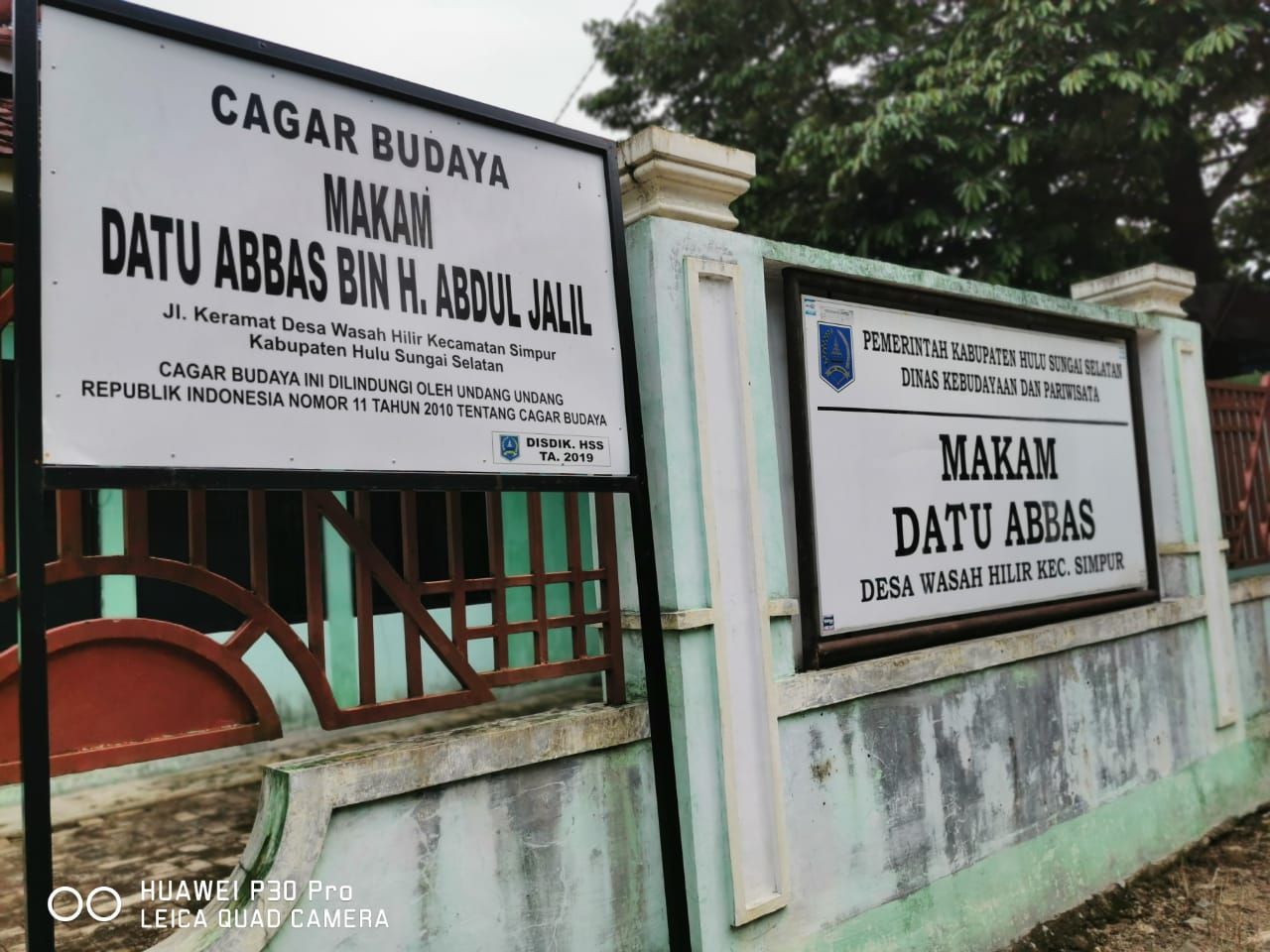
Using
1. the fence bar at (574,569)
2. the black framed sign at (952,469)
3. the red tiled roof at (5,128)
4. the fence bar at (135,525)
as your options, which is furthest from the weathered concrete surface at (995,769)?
the red tiled roof at (5,128)

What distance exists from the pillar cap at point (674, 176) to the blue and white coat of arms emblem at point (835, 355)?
58 cm

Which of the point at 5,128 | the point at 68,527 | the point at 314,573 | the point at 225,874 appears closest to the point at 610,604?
the point at 314,573

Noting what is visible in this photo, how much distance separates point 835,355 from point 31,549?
239 centimetres

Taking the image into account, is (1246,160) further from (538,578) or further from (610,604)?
(538,578)

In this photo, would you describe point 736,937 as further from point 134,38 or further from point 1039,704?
point 134,38

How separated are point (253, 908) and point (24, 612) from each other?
769mm

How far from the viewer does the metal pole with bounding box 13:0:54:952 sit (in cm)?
160

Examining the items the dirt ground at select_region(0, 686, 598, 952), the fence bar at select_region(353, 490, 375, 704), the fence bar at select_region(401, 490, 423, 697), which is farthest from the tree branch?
the fence bar at select_region(353, 490, 375, 704)

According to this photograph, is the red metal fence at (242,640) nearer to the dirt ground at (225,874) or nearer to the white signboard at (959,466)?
the white signboard at (959,466)

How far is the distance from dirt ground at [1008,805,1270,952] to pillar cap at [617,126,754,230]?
2.85 meters

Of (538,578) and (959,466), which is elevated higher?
(959,466)

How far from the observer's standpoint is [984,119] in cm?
852

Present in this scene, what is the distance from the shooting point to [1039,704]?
3777 millimetres

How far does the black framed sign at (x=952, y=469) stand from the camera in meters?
3.12
